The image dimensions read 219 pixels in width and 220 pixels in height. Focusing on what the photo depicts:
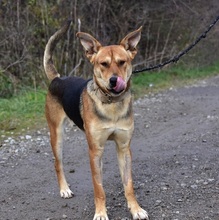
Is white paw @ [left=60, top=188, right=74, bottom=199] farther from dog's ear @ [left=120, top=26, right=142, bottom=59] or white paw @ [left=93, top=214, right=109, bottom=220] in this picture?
dog's ear @ [left=120, top=26, right=142, bottom=59]

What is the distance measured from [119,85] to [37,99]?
5971 mm

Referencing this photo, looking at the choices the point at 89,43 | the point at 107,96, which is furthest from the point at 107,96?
the point at 89,43

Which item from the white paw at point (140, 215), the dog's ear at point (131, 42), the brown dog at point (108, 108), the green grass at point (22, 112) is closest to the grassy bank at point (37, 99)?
the green grass at point (22, 112)

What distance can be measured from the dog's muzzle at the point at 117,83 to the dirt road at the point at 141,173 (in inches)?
47.1

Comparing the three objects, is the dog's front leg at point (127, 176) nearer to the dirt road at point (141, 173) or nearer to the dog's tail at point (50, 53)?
the dirt road at point (141, 173)

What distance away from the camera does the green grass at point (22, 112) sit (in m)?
8.63

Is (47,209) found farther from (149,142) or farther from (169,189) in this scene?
(149,142)

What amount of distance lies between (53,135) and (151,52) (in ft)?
31.5

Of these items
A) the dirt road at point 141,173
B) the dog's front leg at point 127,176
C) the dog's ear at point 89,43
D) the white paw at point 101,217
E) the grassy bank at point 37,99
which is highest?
the dog's ear at point 89,43

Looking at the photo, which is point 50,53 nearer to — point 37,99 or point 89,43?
point 89,43

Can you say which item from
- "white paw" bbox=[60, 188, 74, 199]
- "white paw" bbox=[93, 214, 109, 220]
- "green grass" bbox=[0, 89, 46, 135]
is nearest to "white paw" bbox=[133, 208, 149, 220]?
"white paw" bbox=[93, 214, 109, 220]

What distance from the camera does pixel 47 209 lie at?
5.14 m

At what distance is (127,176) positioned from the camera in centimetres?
486

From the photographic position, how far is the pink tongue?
14.5ft
